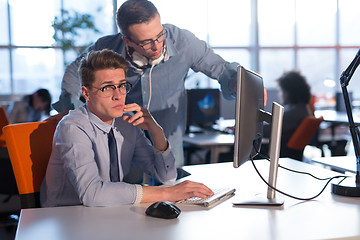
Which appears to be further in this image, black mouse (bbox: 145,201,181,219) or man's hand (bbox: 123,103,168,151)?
man's hand (bbox: 123,103,168,151)

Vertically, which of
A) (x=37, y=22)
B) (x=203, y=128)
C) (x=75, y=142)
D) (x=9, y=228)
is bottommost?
(x=9, y=228)

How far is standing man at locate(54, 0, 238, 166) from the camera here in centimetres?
218

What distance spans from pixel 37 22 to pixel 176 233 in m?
8.49

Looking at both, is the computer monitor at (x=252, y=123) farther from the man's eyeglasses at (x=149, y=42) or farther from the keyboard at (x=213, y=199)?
the man's eyeglasses at (x=149, y=42)

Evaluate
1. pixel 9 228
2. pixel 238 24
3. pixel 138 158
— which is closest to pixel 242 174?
pixel 138 158

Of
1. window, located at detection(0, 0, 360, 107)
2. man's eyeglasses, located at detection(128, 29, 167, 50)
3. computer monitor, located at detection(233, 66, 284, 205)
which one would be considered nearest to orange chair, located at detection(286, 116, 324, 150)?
man's eyeglasses, located at detection(128, 29, 167, 50)

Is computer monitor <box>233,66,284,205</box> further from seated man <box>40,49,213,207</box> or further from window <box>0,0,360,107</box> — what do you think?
window <box>0,0,360,107</box>

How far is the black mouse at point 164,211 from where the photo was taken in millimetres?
1304

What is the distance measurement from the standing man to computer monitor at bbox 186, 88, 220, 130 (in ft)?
8.16

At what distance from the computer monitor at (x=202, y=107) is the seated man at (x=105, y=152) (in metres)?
2.99

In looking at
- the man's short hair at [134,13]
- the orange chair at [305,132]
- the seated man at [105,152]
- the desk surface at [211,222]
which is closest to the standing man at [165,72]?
the man's short hair at [134,13]

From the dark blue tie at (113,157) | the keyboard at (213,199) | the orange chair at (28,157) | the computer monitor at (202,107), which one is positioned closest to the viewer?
the keyboard at (213,199)

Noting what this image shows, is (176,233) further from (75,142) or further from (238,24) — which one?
(238,24)

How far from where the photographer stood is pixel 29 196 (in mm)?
1696
